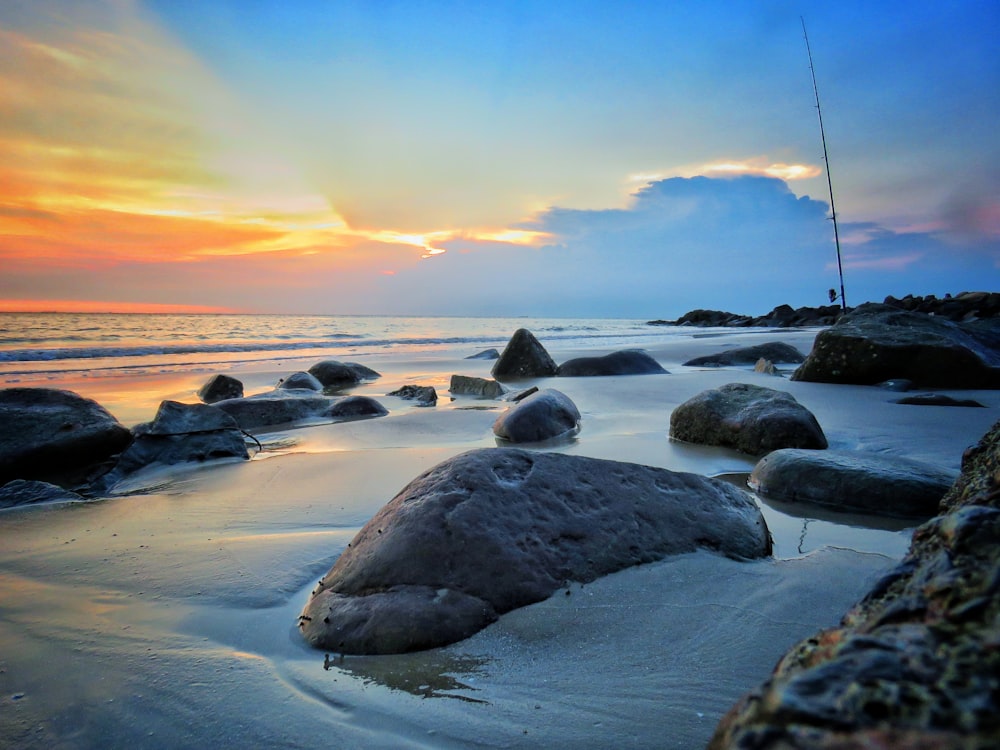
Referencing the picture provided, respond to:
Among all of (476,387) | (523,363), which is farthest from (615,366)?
(476,387)

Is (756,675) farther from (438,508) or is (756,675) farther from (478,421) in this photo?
(478,421)

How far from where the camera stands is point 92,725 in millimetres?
1418

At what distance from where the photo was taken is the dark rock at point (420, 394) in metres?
7.14

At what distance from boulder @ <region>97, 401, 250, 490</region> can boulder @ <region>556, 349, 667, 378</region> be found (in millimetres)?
5759

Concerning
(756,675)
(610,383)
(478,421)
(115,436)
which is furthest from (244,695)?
(610,383)

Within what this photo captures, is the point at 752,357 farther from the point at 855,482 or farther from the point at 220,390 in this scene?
the point at 220,390

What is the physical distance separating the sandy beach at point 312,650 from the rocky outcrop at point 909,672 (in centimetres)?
66

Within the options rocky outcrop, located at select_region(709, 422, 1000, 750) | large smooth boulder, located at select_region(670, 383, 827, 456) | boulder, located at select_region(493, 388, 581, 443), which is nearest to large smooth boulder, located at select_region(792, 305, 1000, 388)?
large smooth boulder, located at select_region(670, 383, 827, 456)

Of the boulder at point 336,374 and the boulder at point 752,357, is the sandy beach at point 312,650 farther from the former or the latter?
the boulder at point 752,357

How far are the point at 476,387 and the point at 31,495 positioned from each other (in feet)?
15.9

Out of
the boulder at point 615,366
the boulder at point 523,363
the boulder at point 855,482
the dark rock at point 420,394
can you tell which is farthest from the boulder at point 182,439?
the boulder at point 615,366

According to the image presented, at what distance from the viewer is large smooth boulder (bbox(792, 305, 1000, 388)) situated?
673 cm

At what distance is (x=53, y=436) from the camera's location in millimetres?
4348

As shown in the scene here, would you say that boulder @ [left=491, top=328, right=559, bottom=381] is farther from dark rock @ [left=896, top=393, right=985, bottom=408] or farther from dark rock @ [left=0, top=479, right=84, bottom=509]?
dark rock @ [left=0, top=479, right=84, bottom=509]
